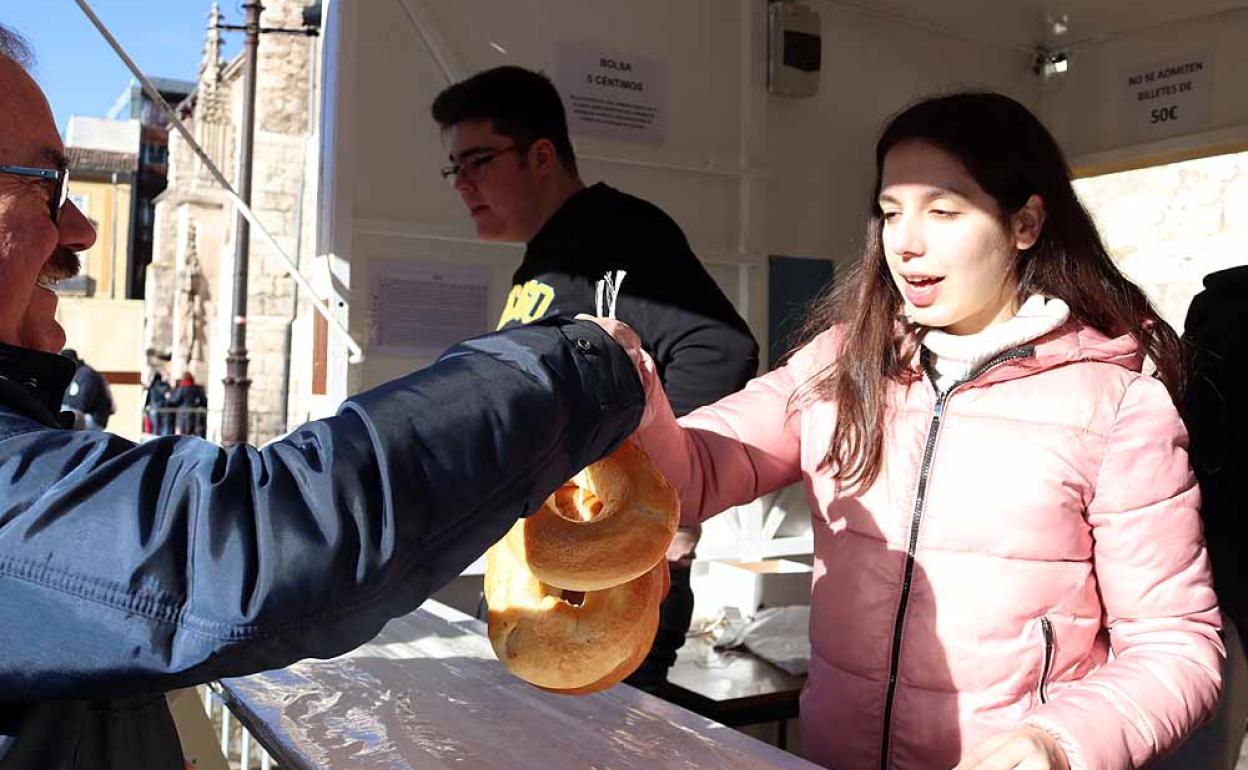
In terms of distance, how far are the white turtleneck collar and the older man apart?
0.97 m

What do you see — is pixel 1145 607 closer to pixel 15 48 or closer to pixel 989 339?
pixel 989 339

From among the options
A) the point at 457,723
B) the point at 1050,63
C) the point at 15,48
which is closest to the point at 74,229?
the point at 15,48

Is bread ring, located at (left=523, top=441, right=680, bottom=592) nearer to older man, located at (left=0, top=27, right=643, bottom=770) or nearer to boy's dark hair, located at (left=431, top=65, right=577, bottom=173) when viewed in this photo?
older man, located at (left=0, top=27, right=643, bottom=770)

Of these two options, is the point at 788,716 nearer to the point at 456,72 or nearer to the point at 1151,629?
the point at 1151,629

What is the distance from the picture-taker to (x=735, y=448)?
6.19ft

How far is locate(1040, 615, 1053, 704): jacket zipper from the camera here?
1600mm

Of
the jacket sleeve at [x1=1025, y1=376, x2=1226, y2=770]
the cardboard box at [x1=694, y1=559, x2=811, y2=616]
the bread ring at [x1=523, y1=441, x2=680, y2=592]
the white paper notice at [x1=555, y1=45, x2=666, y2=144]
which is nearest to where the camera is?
the bread ring at [x1=523, y1=441, x2=680, y2=592]

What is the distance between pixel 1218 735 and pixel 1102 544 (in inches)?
49.4

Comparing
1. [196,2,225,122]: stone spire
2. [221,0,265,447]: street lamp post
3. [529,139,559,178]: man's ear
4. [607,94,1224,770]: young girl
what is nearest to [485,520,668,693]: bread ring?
[607,94,1224,770]: young girl

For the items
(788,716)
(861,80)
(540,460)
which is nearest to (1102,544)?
(540,460)

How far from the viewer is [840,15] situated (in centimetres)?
495

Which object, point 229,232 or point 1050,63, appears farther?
point 229,232

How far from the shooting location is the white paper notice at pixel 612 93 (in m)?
4.20

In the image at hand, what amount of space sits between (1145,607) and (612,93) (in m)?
3.23
